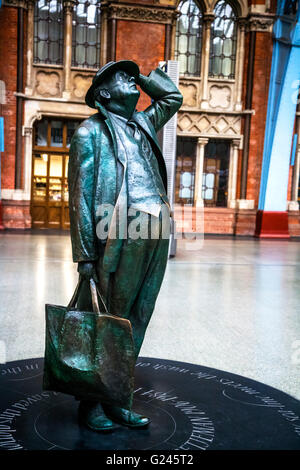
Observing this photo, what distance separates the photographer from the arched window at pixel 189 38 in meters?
15.5

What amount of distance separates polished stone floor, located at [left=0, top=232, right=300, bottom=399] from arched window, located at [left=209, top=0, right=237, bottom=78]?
28.3 feet

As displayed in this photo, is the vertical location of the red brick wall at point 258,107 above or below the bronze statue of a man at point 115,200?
above

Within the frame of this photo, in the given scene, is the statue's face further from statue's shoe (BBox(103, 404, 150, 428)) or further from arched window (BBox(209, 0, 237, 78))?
arched window (BBox(209, 0, 237, 78))

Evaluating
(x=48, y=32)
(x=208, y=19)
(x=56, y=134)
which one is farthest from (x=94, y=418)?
(x=208, y=19)

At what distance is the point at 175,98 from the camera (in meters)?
2.77

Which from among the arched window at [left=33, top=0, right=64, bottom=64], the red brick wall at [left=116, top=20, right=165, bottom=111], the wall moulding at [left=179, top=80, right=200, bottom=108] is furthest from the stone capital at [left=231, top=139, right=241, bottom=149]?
the arched window at [left=33, top=0, right=64, bottom=64]

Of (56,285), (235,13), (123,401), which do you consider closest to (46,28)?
(235,13)

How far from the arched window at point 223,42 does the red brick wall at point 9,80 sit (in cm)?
638

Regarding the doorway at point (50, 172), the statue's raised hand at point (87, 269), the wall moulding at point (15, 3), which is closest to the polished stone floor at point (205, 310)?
the statue's raised hand at point (87, 269)

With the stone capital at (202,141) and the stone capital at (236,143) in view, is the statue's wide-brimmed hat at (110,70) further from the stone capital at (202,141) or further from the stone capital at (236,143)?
the stone capital at (236,143)

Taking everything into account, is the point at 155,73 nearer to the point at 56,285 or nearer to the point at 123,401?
the point at 123,401

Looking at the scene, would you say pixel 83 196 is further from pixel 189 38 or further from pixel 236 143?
pixel 189 38

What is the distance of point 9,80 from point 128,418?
13.6 meters
